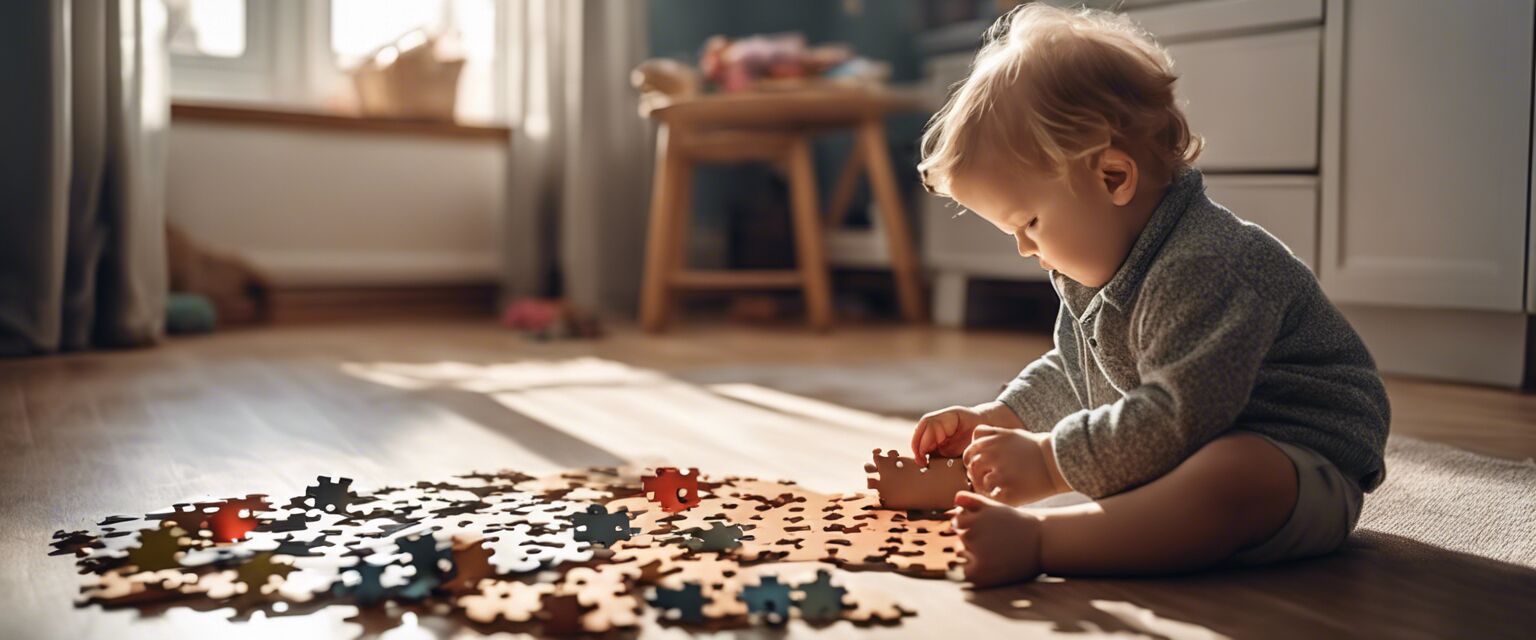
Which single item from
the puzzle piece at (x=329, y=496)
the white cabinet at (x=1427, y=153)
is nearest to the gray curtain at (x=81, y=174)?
the puzzle piece at (x=329, y=496)

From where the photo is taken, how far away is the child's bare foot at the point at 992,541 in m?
0.86

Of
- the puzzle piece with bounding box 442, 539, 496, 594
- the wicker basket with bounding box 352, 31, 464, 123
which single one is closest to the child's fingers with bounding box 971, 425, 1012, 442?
the puzzle piece with bounding box 442, 539, 496, 594

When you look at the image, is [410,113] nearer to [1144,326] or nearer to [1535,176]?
[1535,176]

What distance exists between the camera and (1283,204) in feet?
7.42

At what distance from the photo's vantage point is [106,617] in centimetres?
80

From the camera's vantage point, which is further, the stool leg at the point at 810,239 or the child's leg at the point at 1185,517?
the stool leg at the point at 810,239

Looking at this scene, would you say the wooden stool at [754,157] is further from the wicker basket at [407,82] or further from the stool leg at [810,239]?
the wicker basket at [407,82]

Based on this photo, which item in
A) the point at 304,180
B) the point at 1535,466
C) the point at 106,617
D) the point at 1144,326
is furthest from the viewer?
the point at 304,180

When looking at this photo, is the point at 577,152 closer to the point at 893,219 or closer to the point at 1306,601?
the point at 893,219

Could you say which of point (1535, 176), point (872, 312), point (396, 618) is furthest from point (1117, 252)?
point (872, 312)

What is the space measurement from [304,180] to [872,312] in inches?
61.2

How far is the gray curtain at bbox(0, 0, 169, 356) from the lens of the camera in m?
2.35

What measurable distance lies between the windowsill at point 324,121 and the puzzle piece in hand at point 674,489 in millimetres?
2431

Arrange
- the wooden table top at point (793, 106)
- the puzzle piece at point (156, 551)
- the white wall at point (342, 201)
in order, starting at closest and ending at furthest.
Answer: the puzzle piece at point (156, 551)
the wooden table top at point (793, 106)
the white wall at point (342, 201)
